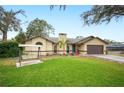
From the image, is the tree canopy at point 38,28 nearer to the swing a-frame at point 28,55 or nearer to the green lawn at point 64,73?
the swing a-frame at point 28,55

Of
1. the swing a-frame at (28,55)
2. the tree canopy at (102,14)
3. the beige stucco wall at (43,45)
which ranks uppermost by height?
the tree canopy at (102,14)

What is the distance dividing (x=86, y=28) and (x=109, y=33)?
0.39m

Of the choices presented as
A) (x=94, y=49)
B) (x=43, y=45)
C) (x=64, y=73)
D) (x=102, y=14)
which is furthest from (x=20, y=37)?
Answer: (x=102, y=14)

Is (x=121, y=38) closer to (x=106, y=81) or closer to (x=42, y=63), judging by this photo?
(x=106, y=81)

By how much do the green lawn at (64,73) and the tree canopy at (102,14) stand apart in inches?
26.3

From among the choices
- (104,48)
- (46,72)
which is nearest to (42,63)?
(46,72)

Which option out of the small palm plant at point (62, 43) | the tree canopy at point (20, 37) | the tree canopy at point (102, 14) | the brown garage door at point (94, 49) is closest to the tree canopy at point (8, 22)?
the tree canopy at point (20, 37)

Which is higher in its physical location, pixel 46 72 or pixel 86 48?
pixel 86 48

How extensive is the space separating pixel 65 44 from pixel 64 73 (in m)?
0.57

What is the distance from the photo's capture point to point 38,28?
5.68m

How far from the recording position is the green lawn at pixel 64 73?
517 cm

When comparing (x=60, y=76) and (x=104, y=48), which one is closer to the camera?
(x=60, y=76)

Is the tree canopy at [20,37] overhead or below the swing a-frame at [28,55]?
overhead
